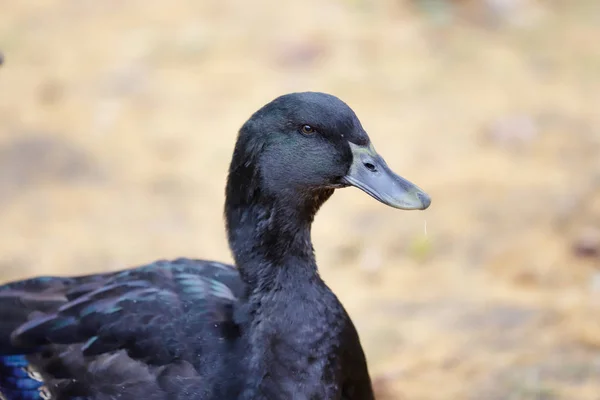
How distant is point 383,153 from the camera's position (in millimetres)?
6340

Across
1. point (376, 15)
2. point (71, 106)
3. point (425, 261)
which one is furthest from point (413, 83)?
point (71, 106)

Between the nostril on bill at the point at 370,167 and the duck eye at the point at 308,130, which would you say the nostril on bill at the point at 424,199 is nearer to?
the nostril on bill at the point at 370,167

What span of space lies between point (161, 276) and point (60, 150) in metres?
3.35

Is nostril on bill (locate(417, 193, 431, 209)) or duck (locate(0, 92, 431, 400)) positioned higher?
nostril on bill (locate(417, 193, 431, 209))

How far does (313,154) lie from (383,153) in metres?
3.38

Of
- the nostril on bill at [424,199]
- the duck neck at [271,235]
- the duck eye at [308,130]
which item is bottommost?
the duck neck at [271,235]

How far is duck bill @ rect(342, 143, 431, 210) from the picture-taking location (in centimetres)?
295

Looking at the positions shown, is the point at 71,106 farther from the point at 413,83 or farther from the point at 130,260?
the point at 413,83

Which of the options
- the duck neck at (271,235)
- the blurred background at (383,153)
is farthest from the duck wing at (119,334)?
the blurred background at (383,153)

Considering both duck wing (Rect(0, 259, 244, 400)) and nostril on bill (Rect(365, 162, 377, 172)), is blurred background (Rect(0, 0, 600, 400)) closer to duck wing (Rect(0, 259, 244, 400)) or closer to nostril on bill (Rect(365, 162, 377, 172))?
duck wing (Rect(0, 259, 244, 400))

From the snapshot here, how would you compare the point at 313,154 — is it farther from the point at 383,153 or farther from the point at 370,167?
the point at 383,153

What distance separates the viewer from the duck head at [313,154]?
9.73 feet

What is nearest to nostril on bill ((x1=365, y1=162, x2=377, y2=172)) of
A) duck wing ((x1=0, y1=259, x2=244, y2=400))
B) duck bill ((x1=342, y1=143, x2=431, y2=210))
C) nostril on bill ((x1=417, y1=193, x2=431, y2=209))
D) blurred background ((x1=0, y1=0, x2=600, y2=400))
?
duck bill ((x1=342, y1=143, x2=431, y2=210))

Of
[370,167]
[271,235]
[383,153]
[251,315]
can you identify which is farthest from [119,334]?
[383,153]
